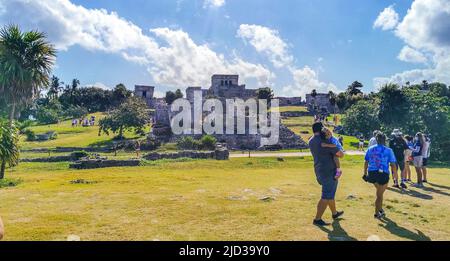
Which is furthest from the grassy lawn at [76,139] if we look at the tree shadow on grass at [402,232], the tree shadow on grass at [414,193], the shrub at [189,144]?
the tree shadow on grass at [402,232]

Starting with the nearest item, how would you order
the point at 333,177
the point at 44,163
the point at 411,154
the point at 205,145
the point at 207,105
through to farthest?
the point at 333,177, the point at 411,154, the point at 44,163, the point at 205,145, the point at 207,105

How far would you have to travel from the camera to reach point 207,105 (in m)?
54.3

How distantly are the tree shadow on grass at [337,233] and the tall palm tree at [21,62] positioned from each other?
22.1 meters

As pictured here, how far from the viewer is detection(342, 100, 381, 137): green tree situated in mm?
47656

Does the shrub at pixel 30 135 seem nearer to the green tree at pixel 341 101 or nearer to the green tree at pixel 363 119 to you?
the green tree at pixel 363 119

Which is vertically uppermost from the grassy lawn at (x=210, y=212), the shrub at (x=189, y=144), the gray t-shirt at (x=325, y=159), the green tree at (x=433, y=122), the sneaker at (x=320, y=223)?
the green tree at (x=433, y=122)

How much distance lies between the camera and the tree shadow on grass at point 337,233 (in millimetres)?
6426

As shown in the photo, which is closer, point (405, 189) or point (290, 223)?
point (290, 223)

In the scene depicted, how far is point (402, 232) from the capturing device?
6.89 m

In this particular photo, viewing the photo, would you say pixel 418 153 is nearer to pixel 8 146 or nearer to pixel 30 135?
pixel 8 146
